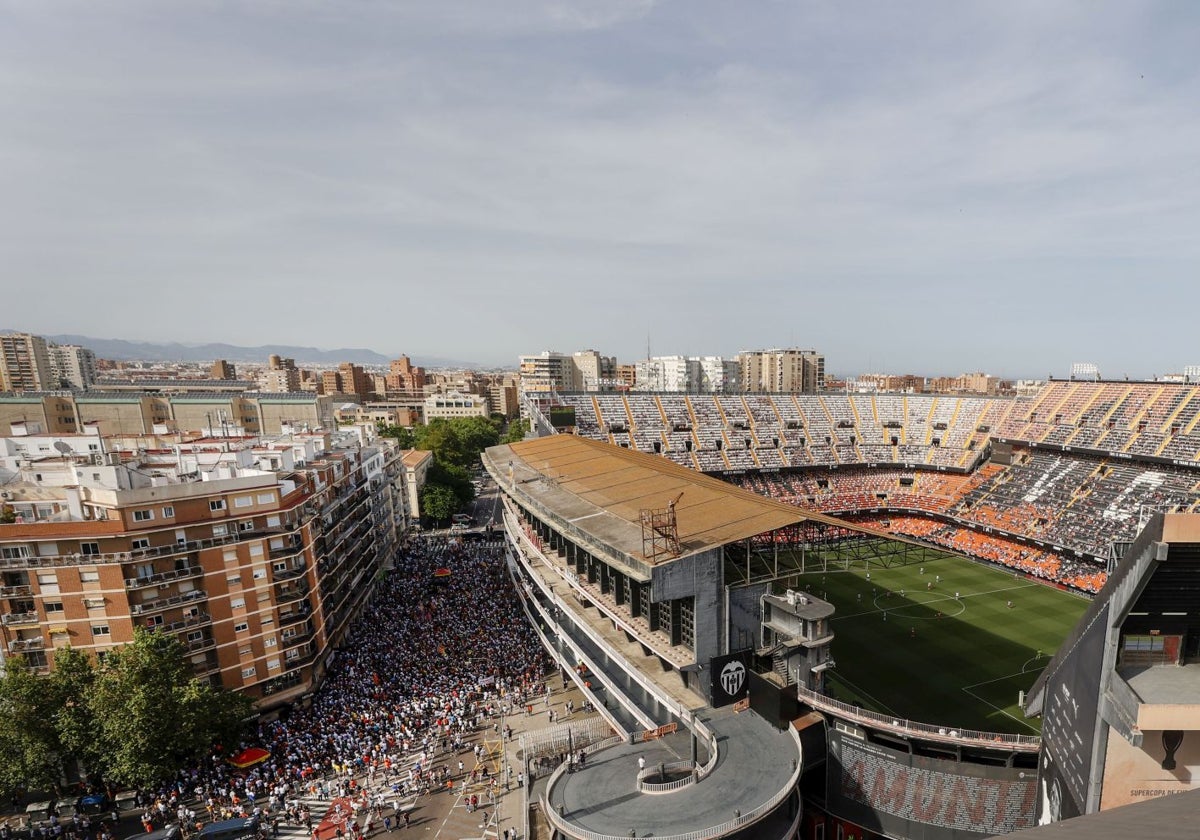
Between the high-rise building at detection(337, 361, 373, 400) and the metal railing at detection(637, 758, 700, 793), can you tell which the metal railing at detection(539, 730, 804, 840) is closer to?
the metal railing at detection(637, 758, 700, 793)

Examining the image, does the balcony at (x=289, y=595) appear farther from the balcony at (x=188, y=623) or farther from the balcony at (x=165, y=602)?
the balcony at (x=165, y=602)

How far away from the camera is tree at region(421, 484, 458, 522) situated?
74.9m

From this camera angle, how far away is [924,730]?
22.6 m

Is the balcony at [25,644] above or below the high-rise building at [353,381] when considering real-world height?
below

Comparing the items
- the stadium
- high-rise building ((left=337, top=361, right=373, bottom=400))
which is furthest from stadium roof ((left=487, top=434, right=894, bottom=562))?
high-rise building ((left=337, top=361, right=373, bottom=400))

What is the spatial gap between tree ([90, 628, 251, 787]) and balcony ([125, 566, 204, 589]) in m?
3.26

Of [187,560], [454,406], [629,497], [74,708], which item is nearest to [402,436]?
[454,406]

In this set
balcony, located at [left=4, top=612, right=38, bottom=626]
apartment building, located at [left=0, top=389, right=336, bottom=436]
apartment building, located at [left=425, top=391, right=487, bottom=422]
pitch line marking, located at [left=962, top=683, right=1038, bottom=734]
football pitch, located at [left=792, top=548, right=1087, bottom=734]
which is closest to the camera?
pitch line marking, located at [left=962, top=683, right=1038, bottom=734]

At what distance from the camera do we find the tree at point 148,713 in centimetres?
2716

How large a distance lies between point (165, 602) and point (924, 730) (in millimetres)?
38470

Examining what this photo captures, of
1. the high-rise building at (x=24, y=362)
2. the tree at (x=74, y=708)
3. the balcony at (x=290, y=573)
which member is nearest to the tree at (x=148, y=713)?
the tree at (x=74, y=708)

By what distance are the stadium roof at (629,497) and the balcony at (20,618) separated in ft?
88.2

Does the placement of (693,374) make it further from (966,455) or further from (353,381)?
(966,455)

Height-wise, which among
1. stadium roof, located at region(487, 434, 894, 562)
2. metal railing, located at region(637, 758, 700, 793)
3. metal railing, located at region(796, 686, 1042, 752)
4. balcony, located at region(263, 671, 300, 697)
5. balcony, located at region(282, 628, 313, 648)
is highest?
stadium roof, located at region(487, 434, 894, 562)
